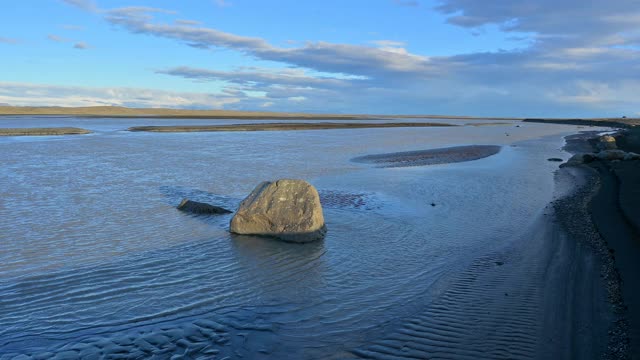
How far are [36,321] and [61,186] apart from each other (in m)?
13.6

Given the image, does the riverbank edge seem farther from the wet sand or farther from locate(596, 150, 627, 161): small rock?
the wet sand

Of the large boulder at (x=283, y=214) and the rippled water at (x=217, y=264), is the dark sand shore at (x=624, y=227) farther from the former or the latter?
the large boulder at (x=283, y=214)

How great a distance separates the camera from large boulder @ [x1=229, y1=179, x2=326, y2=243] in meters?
12.6

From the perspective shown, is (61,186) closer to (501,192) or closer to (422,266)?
(422,266)

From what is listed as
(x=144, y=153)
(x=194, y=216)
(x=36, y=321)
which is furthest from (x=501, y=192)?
(x=144, y=153)

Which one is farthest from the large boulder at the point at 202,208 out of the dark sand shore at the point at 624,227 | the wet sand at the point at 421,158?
the wet sand at the point at 421,158

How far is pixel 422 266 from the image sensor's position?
10.6m

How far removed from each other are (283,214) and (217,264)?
2795 millimetres

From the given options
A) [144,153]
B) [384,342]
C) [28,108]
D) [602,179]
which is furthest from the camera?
[28,108]

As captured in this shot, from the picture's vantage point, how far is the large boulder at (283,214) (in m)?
12.6

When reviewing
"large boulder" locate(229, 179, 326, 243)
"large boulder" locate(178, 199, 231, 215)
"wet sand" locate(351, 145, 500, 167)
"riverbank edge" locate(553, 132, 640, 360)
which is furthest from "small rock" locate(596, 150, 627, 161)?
"large boulder" locate(178, 199, 231, 215)

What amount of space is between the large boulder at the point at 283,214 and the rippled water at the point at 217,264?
1.29 ft

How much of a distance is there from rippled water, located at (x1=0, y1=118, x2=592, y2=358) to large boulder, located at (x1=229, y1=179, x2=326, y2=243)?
1.29 feet

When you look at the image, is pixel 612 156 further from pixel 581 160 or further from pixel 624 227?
pixel 624 227
